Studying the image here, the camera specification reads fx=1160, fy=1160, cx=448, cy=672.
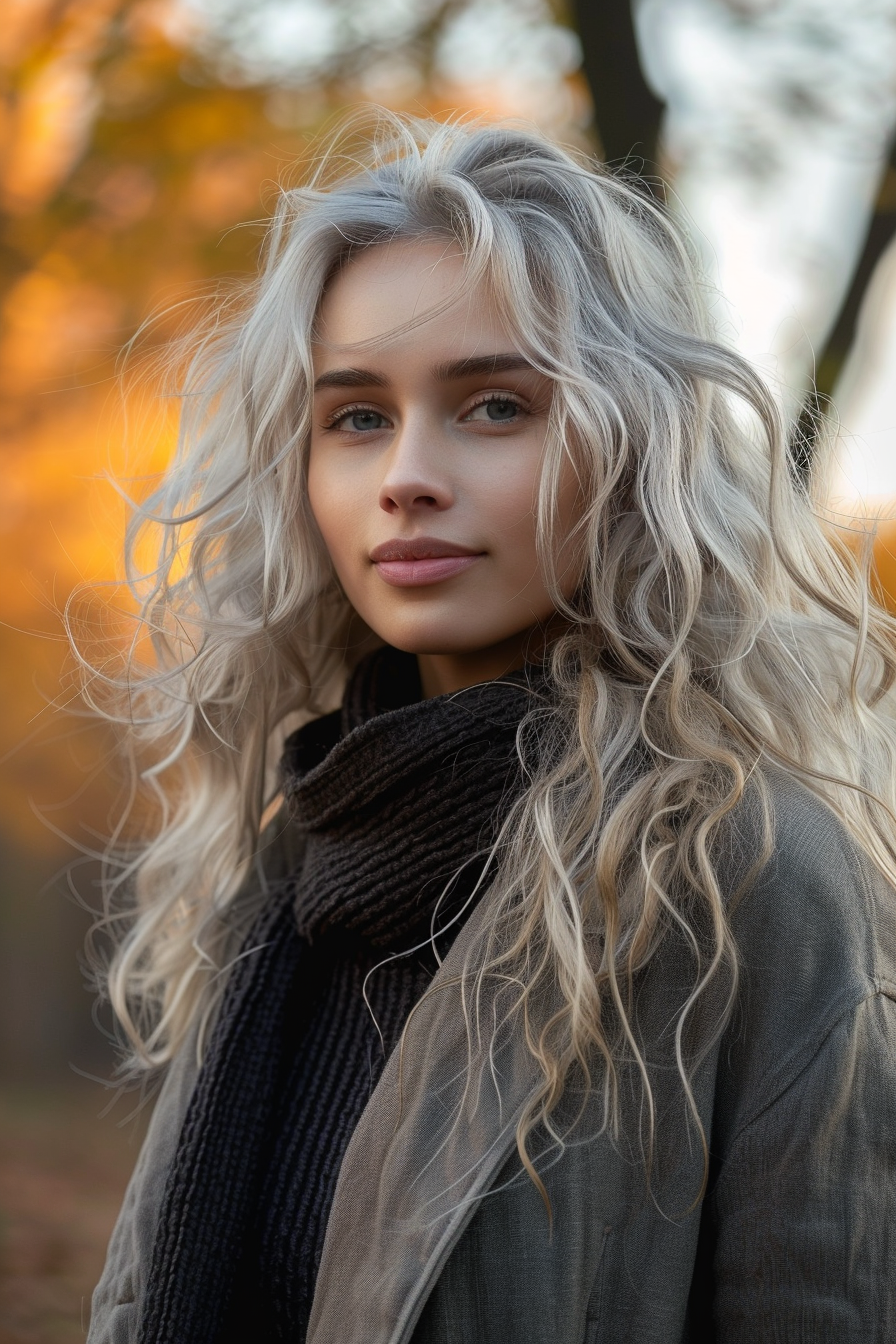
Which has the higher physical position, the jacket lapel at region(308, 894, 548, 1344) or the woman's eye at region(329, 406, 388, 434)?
the woman's eye at region(329, 406, 388, 434)

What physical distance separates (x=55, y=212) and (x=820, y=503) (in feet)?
12.7

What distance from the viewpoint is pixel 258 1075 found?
1756 mm

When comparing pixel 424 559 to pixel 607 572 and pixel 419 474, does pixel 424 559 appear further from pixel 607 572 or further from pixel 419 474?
pixel 607 572

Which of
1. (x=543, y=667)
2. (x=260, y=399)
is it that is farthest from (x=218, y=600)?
(x=543, y=667)

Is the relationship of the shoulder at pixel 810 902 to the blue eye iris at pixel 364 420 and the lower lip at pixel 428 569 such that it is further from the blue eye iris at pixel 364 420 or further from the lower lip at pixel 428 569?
the blue eye iris at pixel 364 420

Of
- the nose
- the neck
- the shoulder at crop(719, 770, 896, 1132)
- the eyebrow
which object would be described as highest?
the eyebrow

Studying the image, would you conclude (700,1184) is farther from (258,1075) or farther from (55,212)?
(55,212)

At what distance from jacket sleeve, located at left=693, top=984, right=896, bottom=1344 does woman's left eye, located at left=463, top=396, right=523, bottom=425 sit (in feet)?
2.79

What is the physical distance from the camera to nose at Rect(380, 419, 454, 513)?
1.52 meters

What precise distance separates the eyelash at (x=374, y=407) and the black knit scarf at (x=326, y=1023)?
39cm

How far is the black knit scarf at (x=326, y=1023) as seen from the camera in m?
1.59

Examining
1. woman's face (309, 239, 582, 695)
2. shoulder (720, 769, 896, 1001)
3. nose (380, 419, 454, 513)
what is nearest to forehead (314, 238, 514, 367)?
woman's face (309, 239, 582, 695)

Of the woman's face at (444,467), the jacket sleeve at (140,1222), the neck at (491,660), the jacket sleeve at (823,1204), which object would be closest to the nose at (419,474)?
the woman's face at (444,467)

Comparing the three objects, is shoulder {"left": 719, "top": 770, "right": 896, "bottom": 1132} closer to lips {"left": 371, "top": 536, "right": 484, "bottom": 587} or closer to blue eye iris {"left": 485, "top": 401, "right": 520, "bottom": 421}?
lips {"left": 371, "top": 536, "right": 484, "bottom": 587}
